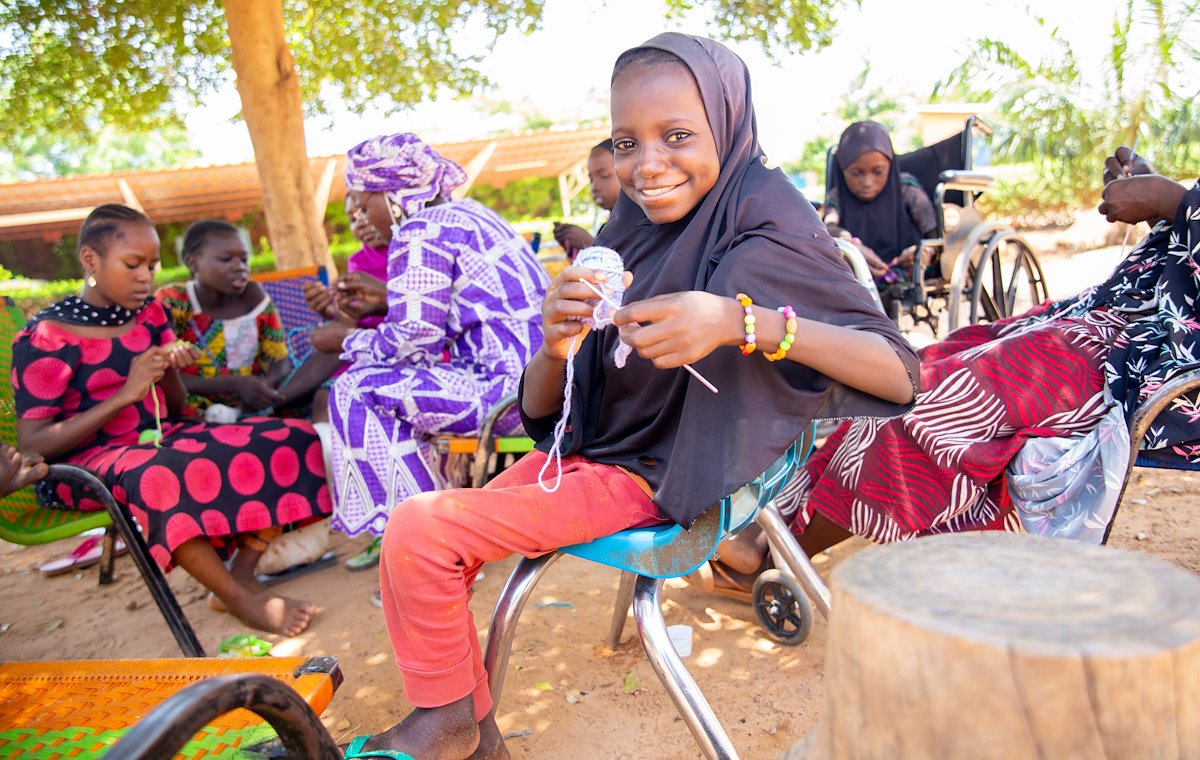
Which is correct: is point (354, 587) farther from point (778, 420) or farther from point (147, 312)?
point (778, 420)

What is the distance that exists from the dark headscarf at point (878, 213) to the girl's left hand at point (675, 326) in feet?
15.0

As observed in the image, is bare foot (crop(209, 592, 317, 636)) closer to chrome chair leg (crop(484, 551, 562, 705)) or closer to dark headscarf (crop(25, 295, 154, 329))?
dark headscarf (crop(25, 295, 154, 329))

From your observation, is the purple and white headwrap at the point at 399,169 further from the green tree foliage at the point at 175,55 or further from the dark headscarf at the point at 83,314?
the green tree foliage at the point at 175,55

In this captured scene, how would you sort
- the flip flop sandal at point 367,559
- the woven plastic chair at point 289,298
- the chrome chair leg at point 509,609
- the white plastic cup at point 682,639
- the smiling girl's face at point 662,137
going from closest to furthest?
1. the smiling girl's face at point 662,137
2. the chrome chair leg at point 509,609
3. the white plastic cup at point 682,639
4. the flip flop sandal at point 367,559
5. the woven plastic chair at point 289,298

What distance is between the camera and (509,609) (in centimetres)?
181

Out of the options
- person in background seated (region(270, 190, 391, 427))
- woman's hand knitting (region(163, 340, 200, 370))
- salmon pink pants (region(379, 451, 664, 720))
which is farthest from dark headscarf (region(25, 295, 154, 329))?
salmon pink pants (region(379, 451, 664, 720))

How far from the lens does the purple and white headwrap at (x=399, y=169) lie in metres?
3.41

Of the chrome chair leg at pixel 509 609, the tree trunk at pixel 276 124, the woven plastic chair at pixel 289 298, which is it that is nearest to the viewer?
the chrome chair leg at pixel 509 609

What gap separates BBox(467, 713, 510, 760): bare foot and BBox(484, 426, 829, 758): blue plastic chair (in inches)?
2.9

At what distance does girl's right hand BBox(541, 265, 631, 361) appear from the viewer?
160 cm

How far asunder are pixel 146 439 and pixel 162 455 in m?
0.20

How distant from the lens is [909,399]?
1.64 metres

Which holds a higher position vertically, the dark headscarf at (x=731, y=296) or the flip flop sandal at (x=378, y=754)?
the dark headscarf at (x=731, y=296)

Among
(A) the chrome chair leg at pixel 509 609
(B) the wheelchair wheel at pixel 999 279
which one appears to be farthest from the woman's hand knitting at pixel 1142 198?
(B) the wheelchair wheel at pixel 999 279
